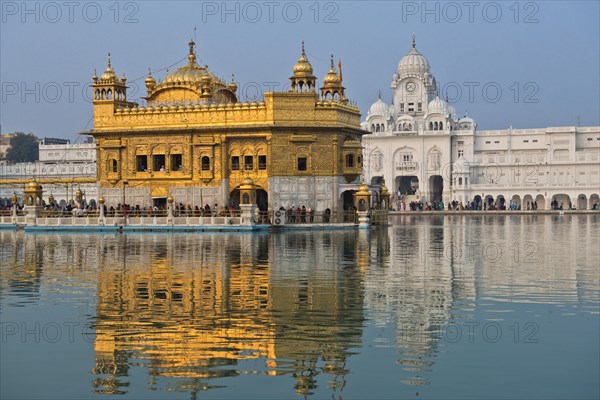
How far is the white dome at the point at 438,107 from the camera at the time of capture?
3595 inches

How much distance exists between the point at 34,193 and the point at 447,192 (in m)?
53.0

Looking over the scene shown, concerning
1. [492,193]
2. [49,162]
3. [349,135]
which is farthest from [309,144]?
[49,162]

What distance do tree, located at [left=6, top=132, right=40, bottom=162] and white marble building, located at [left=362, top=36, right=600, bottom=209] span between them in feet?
175

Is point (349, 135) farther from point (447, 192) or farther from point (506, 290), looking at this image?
point (447, 192)

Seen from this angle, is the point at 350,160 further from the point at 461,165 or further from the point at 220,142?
the point at 461,165

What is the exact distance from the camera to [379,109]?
308ft

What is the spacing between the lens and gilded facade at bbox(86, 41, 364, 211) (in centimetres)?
4006

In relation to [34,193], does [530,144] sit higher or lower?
higher

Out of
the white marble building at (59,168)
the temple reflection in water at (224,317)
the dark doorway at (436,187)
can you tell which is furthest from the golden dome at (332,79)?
the dark doorway at (436,187)

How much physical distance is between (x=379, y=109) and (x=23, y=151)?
55228mm

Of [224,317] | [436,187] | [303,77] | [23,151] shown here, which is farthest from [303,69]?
[23,151]

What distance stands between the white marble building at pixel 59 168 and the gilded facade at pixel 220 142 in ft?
127

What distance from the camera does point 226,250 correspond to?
24266mm

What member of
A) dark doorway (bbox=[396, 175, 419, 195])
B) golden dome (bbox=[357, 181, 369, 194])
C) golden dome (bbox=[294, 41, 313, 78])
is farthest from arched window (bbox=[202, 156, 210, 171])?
dark doorway (bbox=[396, 175, 419, 195])
